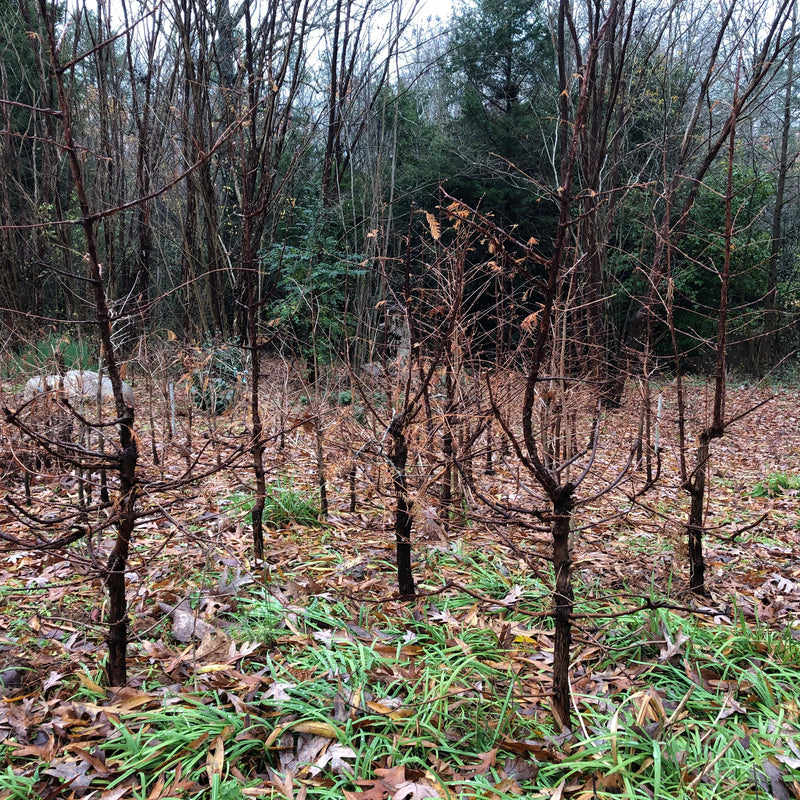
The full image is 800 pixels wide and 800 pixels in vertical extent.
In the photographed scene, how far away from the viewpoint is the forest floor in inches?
81.5

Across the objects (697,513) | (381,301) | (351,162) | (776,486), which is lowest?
(776,486)

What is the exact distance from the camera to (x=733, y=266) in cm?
1330

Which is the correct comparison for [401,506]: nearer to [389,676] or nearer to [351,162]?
[389,676]

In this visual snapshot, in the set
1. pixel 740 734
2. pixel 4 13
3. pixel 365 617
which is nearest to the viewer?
pixel 740 734

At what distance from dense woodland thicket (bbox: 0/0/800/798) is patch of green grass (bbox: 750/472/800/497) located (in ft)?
0.10

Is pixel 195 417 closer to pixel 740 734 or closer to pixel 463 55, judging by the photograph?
pixel 740 734

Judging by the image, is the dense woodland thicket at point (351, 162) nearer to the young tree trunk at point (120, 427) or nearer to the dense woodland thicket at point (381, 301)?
the dense woodland thicket at point (381, 301)

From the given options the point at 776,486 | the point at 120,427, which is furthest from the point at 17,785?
the point at 776,486

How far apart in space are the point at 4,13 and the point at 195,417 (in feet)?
33.9

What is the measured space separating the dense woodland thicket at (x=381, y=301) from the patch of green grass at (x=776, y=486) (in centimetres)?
3

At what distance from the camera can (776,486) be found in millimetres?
5793

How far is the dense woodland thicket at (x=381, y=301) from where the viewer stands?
8.00 ft

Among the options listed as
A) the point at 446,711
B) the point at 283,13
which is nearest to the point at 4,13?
the point at 283,13

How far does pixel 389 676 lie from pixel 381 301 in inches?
89.8
